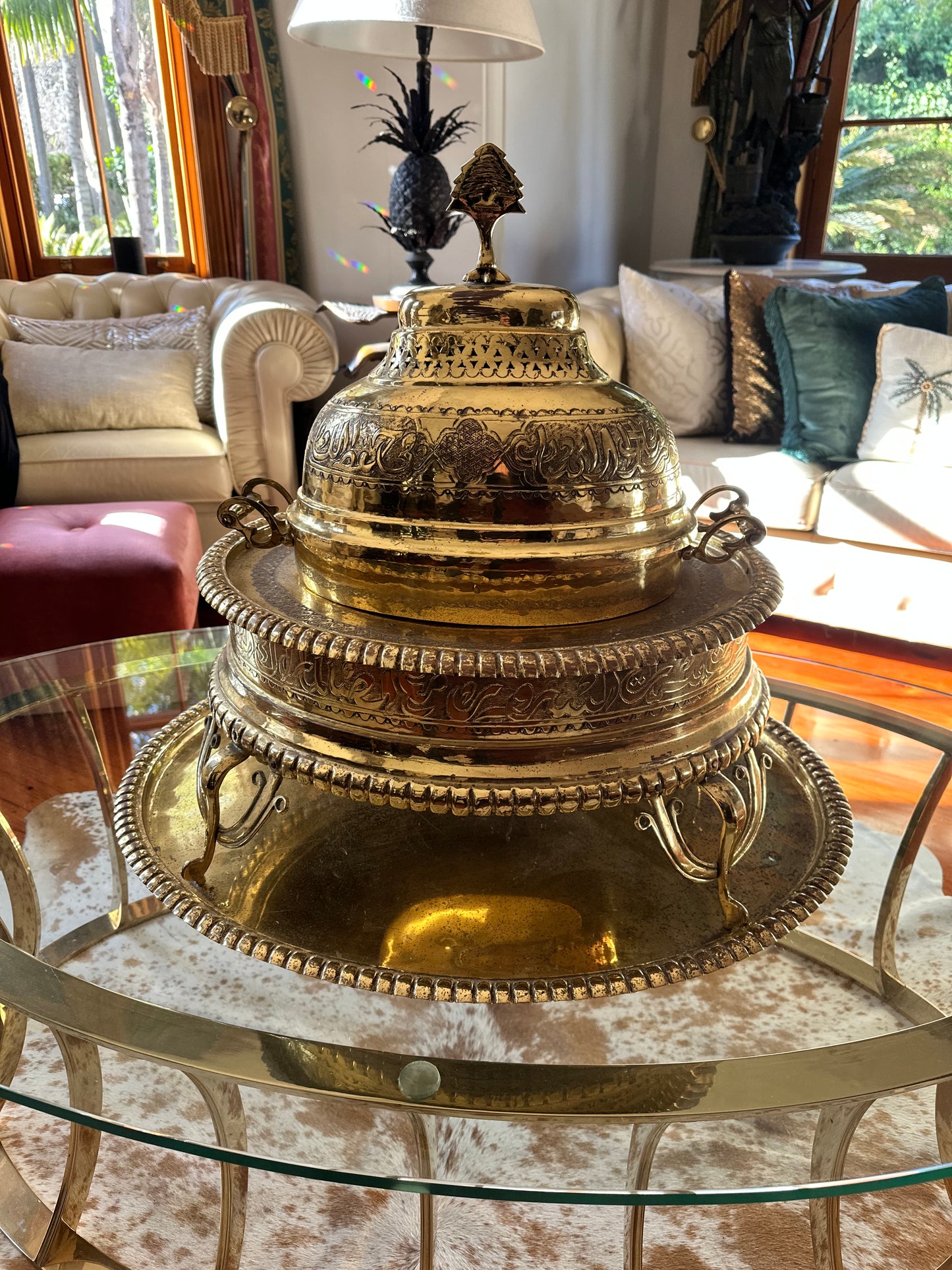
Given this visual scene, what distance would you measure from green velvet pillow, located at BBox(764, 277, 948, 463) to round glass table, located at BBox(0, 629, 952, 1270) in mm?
1098

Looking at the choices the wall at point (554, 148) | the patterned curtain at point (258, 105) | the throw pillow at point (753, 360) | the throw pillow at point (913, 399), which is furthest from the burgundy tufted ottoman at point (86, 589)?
the patterned curtain at point (258, 105)

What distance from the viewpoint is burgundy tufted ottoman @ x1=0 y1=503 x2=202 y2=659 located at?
144cm

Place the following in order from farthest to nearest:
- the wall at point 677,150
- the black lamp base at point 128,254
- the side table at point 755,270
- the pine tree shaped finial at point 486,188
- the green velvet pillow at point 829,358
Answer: the wall at point 677,150
the black lamp base at point 128,254
the side table at point 755,270
the green velvet pillow at point 829,358
the pine tree shaped finial at point 486,188

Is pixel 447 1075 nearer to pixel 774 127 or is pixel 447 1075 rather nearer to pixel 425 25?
pixel 425 25

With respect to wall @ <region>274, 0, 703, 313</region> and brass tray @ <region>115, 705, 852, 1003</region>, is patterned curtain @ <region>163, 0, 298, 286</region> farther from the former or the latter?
brass tray @ <region>115, 705, 852, 1003</region>

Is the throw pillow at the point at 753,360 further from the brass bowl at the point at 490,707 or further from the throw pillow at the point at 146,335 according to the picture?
the brass bowl at the point at 490,707

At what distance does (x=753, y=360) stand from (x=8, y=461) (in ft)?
5.24

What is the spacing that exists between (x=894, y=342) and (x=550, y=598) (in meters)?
1.65

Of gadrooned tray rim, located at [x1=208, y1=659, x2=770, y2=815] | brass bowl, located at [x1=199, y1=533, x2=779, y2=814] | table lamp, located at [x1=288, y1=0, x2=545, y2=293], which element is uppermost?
table lamp, located at [x1=288, y1=0, x2=545, y2=293]

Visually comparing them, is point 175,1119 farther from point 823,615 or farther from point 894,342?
point 894,342

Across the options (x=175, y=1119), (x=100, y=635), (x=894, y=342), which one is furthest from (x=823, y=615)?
(x=175, y=1119)

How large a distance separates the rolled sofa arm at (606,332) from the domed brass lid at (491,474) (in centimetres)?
149

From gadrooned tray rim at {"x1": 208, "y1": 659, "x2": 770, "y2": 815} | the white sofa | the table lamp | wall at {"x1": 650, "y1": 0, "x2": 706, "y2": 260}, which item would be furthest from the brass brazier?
wall at {"x1": 650, "y1": 0, "x2": 706, "y2": 260}

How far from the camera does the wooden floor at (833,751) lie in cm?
79
